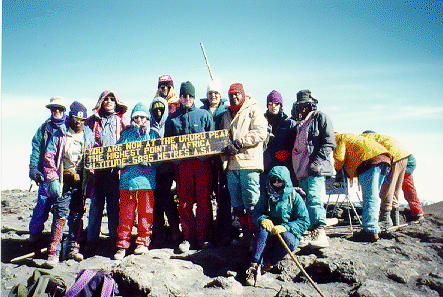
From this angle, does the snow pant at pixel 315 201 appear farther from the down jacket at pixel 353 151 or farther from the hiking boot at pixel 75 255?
the hiking boot at pixel 75 255

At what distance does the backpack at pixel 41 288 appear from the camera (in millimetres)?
3555

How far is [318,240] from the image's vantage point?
4793 millimetres

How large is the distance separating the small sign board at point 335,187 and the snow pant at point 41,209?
5.51 meters

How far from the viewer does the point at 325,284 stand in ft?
13.4

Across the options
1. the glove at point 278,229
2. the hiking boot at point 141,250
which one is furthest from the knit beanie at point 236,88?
the hiking boot at point 141,250

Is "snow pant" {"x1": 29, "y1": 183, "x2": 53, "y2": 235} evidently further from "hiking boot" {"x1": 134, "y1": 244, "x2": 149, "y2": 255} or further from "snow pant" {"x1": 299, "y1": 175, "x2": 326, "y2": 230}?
"snow pant" {"x1": 299, "y1": 175, "x2": 326, "y2": 230}

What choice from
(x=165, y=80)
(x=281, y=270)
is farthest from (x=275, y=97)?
(x=281, y=270)

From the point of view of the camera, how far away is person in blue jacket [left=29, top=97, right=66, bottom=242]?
5.03 m

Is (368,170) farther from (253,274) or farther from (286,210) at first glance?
(253,274)

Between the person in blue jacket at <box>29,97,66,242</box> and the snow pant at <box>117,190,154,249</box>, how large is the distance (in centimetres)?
136

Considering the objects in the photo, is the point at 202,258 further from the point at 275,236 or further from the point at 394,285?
the point at 394,285

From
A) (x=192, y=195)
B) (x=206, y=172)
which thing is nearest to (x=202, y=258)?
(x=192, y=195)

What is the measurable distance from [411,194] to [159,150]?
18.3 feet

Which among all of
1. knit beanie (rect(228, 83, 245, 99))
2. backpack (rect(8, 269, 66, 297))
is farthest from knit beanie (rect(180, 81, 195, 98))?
backpack (rect(8, 269, 66, 297))
